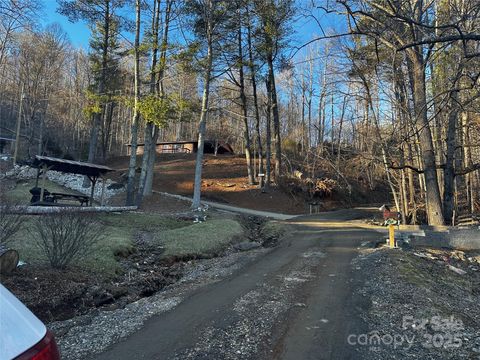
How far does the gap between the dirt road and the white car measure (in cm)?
301

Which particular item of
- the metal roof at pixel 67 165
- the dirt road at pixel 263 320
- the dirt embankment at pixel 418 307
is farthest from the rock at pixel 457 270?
the metal roof at pixel 67 165

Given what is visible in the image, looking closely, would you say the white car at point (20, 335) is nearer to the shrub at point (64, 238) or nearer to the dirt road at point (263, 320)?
the dirt road at point (263, 320)

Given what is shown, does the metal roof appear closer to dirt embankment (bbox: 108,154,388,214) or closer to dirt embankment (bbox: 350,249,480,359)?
dirt embankment (bbox: 108,154,388,214)

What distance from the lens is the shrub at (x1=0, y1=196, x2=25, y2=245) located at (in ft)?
25.5

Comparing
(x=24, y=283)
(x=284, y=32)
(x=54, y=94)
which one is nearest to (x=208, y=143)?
(x=54, y=94)

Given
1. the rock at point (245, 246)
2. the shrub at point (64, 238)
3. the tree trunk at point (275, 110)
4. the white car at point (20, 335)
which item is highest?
the tree trunk at point (275, 110)

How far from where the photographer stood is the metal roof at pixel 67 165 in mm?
17938

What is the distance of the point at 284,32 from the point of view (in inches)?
999

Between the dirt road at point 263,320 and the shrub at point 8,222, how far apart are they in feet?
13.3

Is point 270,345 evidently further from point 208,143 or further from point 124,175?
point 208,143

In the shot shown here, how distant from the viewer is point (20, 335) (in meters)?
1.60

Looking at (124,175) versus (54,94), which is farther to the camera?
(54,94)

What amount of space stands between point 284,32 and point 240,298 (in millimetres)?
22277

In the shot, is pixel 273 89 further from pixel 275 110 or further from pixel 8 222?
pixel 8 222
